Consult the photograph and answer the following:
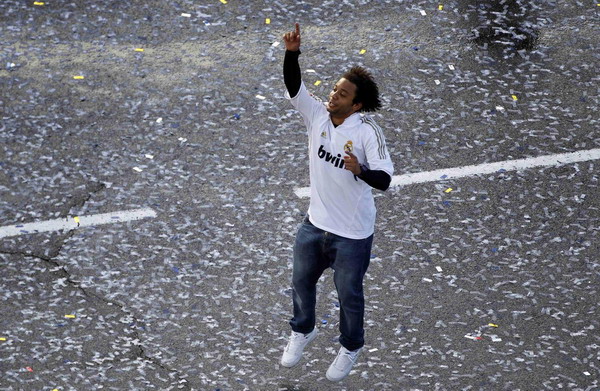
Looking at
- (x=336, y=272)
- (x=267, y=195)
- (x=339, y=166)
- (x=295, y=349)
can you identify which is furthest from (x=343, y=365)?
(x=267, y=195)

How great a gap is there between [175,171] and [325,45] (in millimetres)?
2277

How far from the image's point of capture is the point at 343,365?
267 inches

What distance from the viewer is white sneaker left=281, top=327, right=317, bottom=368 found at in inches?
271

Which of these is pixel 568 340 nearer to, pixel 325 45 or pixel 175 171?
pixel 175 171

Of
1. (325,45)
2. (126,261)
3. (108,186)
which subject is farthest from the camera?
(325,45)

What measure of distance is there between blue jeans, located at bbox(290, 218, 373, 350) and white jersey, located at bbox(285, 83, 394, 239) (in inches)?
2.9

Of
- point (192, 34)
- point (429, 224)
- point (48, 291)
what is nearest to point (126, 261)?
point (48, 291)

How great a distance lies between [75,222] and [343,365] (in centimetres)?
259

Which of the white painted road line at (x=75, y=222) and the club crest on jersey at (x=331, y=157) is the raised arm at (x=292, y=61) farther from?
the white painted road line at (x=75, y=222)

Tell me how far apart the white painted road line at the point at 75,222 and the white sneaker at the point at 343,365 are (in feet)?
7.20

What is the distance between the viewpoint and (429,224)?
8227 mm

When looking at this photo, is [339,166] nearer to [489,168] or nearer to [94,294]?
[94,294]

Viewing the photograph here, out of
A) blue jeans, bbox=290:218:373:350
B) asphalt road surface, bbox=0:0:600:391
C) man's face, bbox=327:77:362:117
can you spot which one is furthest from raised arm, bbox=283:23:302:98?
asphalt road surface, bbox=0:0:600:391

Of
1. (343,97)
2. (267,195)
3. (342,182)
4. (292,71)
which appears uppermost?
(292,71)
